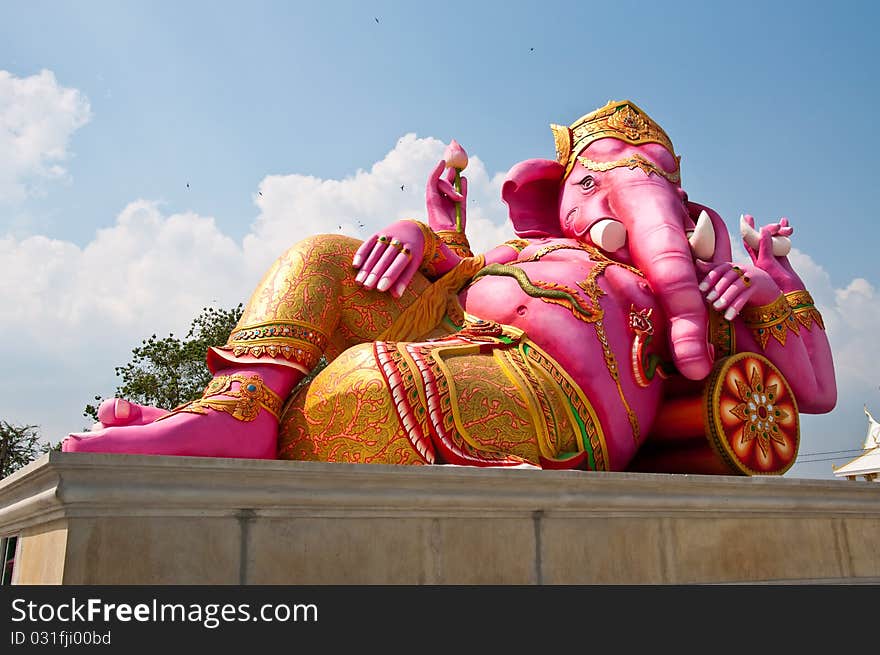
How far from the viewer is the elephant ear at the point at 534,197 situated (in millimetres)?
4789

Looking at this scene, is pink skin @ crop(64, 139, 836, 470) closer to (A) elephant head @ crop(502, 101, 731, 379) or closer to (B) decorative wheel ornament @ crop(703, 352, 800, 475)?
(A) elephant head @ crop(502, 101, 731, 379)

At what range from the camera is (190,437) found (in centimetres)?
301

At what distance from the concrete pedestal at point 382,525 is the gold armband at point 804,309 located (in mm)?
1270

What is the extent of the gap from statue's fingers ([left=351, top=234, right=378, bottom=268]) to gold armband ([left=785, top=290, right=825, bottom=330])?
2441 millimetres

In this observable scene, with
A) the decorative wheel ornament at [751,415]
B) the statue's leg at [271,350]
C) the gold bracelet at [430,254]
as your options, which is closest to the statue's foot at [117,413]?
the statue's leg at [271,350]

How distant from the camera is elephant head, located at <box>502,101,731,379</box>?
158 inches

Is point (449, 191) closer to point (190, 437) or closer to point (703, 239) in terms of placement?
point (703, 239)

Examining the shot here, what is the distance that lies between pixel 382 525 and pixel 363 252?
1.53 metres

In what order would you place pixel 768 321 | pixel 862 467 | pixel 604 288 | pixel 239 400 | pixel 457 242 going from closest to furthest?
pixel 239 400
pixel 604 288
pixel 768 321
pixel 457 242
pixel 862 467

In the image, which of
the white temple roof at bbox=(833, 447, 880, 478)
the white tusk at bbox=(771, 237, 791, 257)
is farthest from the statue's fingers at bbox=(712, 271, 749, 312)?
the white temple roof at bbox=(833, 447, 880, 478)

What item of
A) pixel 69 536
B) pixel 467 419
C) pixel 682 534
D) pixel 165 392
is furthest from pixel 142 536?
pixel 165 392

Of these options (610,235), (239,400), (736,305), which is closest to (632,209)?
(610,235)

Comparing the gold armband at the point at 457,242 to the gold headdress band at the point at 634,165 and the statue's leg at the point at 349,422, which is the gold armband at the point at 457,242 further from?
the statue's leg at the point at 349,422
